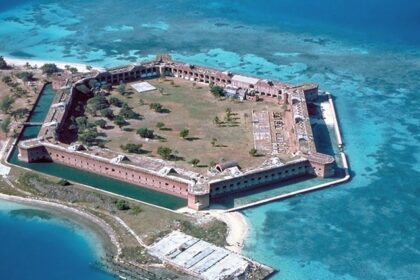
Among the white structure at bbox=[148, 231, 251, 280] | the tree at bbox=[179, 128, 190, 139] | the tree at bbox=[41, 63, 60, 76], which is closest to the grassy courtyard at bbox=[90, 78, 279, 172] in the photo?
the tree at bbox=[179, 128, 190, 139]

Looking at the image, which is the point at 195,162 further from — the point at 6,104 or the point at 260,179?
the point at 6,104

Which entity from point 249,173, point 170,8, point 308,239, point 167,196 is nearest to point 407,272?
point 308,239

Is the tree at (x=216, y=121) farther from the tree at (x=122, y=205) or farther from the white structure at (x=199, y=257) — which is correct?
the white structure at (x=199, y=257)

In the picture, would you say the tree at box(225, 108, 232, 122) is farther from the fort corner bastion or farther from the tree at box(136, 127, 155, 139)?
the tree at box(136, 127, 155, 139)

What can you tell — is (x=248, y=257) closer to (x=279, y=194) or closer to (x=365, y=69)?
(x=279, y=194)

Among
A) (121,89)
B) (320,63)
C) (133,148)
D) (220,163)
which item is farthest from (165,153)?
(320,63)

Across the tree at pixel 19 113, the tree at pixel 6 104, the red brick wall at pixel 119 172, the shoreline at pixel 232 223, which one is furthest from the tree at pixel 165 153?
the tree at pixel 6 104
